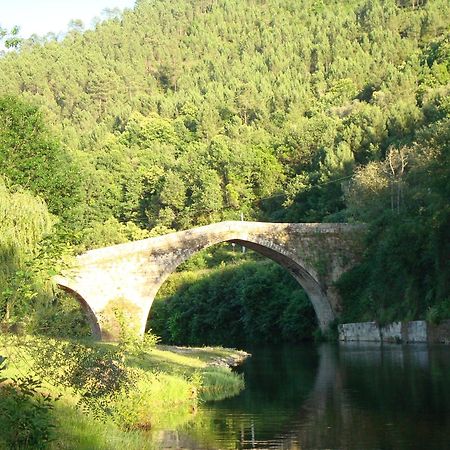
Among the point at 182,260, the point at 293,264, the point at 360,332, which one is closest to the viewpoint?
the point at 182,260

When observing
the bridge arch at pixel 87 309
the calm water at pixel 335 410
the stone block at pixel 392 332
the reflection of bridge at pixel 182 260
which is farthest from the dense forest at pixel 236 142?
the calm water at pixel 335 410

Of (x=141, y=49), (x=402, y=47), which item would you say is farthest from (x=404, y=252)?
(x=141, y=49)

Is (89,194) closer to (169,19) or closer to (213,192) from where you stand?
(213,192)

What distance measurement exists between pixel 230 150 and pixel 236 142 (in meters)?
1.97

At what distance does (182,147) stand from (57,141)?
46864mm

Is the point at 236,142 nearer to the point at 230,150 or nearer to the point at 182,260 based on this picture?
the point at 230,150

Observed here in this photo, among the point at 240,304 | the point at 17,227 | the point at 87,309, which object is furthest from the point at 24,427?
the point at 240,304

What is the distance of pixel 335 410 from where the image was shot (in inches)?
654

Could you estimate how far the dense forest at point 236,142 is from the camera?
33.0 metres

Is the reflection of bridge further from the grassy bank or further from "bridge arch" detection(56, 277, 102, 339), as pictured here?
the grassy bank

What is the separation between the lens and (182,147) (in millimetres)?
81938

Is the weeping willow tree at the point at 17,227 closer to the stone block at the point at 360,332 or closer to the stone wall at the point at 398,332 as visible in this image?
the stone wall at the point at 398,332

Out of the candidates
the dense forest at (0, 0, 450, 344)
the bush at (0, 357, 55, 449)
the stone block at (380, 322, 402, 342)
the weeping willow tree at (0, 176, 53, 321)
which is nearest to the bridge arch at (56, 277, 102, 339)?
the dense forest at (0, 0, 450, 344)

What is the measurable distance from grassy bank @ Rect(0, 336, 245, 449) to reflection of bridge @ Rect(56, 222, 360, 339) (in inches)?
515
